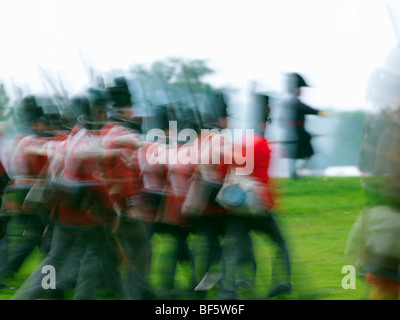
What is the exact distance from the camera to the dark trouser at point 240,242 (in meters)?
5.55

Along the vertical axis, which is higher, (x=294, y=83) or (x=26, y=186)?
(x=294, y=83)

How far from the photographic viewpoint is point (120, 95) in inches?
238

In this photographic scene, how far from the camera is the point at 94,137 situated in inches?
211

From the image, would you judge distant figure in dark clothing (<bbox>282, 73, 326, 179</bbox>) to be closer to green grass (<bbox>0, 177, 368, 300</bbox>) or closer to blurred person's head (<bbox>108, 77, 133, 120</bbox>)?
green grass (<bbox>0, 177, 368, 300</bbox>)

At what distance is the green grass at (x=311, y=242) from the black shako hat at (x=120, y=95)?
164cm

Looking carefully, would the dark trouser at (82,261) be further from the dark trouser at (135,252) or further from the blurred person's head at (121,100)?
the blurred person's head at (121,100)

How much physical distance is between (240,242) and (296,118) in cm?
433

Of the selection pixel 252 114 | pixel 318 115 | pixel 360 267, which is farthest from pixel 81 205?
pixel 318 115

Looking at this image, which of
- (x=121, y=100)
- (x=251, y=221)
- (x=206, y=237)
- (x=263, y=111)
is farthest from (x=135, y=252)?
(x=263, y=111)

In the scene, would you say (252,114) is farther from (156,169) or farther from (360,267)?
(360,267)

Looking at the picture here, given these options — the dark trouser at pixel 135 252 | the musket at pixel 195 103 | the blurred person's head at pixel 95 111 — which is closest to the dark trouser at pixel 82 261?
the dark trouser at pixel 135 252

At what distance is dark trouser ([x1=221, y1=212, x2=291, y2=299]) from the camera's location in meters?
5.55

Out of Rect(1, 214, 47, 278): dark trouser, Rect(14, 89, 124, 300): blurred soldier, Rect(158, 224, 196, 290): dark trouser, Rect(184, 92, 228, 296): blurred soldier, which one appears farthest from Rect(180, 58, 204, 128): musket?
Rect(1, 214, 47, 278): dark trouser

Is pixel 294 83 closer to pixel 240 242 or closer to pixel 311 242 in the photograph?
pixel 311 242
